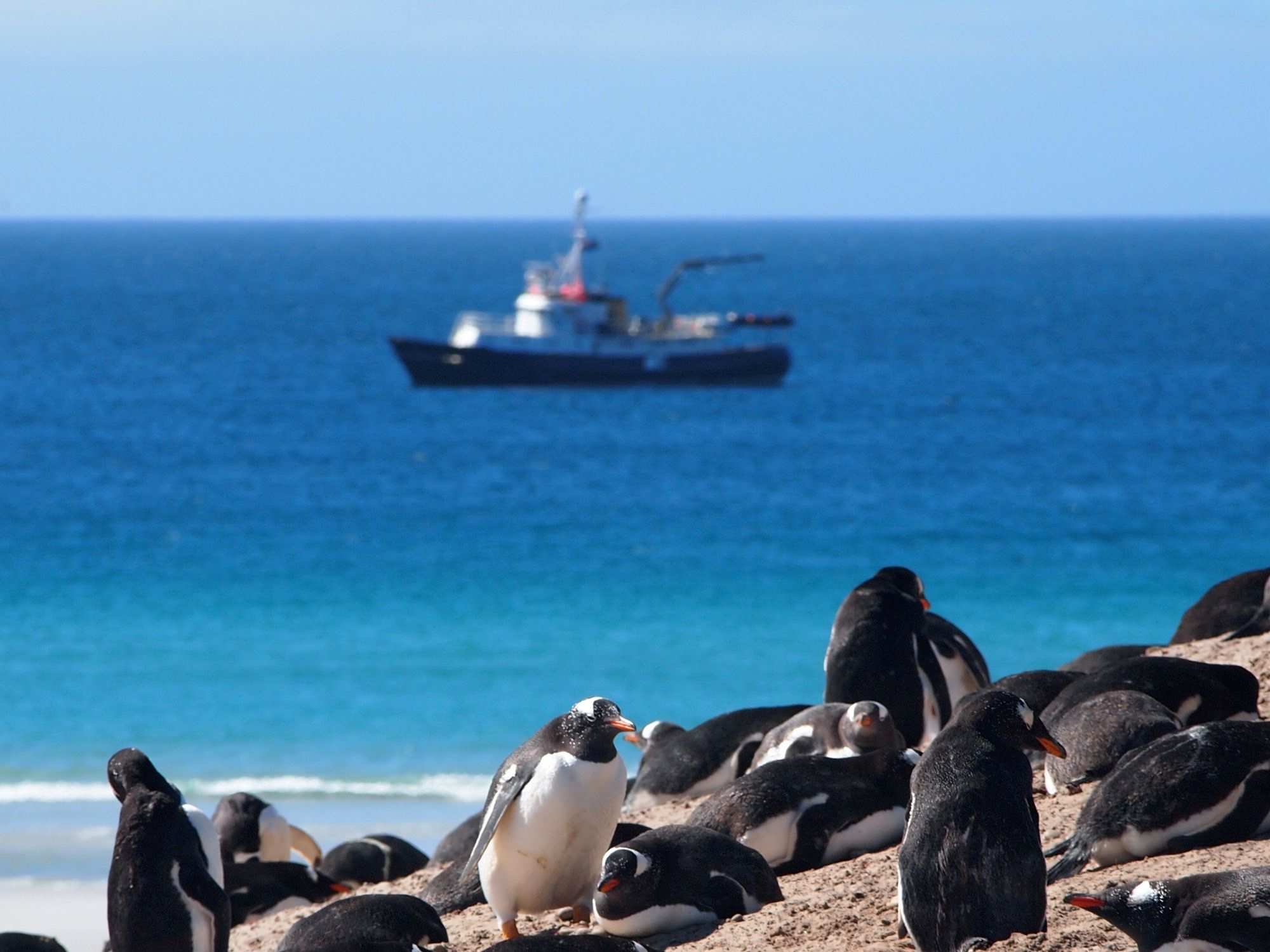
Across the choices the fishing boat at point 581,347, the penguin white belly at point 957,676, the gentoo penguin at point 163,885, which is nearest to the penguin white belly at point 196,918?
the gentoo penguin at point 163,885

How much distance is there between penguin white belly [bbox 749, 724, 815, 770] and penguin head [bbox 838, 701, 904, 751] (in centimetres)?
34

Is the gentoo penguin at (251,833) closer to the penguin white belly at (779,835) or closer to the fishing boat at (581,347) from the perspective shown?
the penguin white belly at (779,835)

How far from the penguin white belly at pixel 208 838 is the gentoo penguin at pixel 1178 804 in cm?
276

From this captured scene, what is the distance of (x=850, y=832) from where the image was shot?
250 inches

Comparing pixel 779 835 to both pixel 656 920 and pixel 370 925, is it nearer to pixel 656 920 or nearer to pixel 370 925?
pixel 656 920

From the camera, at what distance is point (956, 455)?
3962 centimetres

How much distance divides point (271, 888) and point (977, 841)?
161 inches

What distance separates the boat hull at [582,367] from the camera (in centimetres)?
5191

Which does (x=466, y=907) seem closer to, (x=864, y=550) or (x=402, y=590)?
(x=402, y=590)

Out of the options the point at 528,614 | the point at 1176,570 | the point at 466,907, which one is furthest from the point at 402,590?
the point at 466,907

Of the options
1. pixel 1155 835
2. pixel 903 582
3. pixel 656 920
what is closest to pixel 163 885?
pixel 656 920

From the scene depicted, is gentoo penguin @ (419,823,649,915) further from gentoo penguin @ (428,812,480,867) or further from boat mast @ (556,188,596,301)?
boat mast @ (556,188,596,301)

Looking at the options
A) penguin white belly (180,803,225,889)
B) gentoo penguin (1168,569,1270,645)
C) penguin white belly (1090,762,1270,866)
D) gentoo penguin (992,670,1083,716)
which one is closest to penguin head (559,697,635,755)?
penguin white belly (180,803,225,889)

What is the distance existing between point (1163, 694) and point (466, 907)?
280 centimetres
